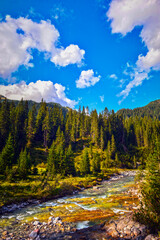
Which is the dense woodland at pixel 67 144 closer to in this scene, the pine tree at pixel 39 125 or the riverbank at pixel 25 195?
the pine tree at pixel 39 125

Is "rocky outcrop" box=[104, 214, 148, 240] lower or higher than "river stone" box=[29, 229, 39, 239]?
higher

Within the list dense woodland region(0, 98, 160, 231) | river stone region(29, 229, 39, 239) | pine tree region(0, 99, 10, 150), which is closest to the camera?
river stone region(29, 229, 39, 239)

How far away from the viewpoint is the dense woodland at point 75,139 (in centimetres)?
5441

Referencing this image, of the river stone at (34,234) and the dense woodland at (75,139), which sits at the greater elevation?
the dense woodland at (75,139)

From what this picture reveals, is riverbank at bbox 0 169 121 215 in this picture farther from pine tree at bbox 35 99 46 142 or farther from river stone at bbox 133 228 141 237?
pine tree at bbox 35 99 46 142

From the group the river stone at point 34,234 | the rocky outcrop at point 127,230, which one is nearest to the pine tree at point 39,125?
the river stone at point 34,234

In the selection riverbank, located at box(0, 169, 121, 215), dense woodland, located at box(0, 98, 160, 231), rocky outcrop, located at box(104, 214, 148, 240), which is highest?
dense woodland, located at box(0, 98, 160, 231)

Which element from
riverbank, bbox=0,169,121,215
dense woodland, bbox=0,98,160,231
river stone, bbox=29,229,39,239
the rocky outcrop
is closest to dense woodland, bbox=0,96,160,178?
dense woodland, bbox=0,98,160,231

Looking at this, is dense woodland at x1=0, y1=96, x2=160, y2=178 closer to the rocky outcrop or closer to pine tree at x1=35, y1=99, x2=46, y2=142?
pine tree at x1=35, y1=99, x2=46, y2=142

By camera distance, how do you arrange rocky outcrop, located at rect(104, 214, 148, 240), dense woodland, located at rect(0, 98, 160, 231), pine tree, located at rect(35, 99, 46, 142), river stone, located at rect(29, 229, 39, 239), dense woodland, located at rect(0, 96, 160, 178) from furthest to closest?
pine tree, located at rect(35, 99, 46, 142)
dense woodland, located at rect(0, 96, 160, 178)
dense woodland, located at rect(0, 98, 160, 231)
river stone, located at rect(29, 229, 39, 239)
rocky outcrop, located at rect(104, 214, 148, 240)

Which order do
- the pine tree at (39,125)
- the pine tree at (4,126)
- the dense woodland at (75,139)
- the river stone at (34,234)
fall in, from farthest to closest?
the pine tree at (39,125) → the pine tree at (4,126) → the dense woodland at (75,139) → the river stone at (34,234)

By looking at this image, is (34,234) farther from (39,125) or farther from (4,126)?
(39,125)

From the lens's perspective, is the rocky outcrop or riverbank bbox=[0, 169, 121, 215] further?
riverbank bbox=[0, 169, 121, 215]

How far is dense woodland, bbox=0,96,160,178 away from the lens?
54.4 metres
